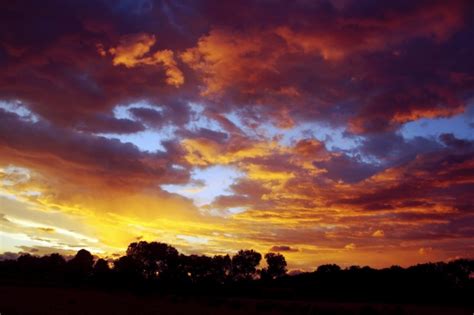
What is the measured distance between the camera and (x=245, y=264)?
176750 millimetres

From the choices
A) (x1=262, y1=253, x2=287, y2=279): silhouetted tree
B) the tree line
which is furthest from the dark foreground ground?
(x1=262, y1=253, x2=287, y2=279): silhouetted tree

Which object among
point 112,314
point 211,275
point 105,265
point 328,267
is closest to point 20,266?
point 105,265

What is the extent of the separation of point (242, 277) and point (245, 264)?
6024mm

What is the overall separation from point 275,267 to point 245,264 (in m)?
14.9

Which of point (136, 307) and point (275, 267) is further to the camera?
→ point (275, 267)

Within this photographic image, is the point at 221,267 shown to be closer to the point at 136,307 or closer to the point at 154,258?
the point at 154,258

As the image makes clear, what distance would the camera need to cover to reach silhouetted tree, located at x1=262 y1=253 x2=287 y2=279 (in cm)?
16725

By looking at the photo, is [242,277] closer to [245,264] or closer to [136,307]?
[245,264]

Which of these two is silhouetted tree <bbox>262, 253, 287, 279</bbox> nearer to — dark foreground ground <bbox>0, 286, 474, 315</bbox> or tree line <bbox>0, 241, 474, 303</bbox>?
tree line <bbox>0, 241, 474, 303</bbox>

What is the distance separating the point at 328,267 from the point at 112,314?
113489mm

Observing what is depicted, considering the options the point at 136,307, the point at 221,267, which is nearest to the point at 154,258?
the point at 221,267

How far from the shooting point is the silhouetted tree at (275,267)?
549 feet

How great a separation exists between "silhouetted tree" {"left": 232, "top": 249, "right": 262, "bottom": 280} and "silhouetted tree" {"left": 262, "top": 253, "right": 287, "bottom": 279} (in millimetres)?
6826

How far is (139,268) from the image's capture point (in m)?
172
